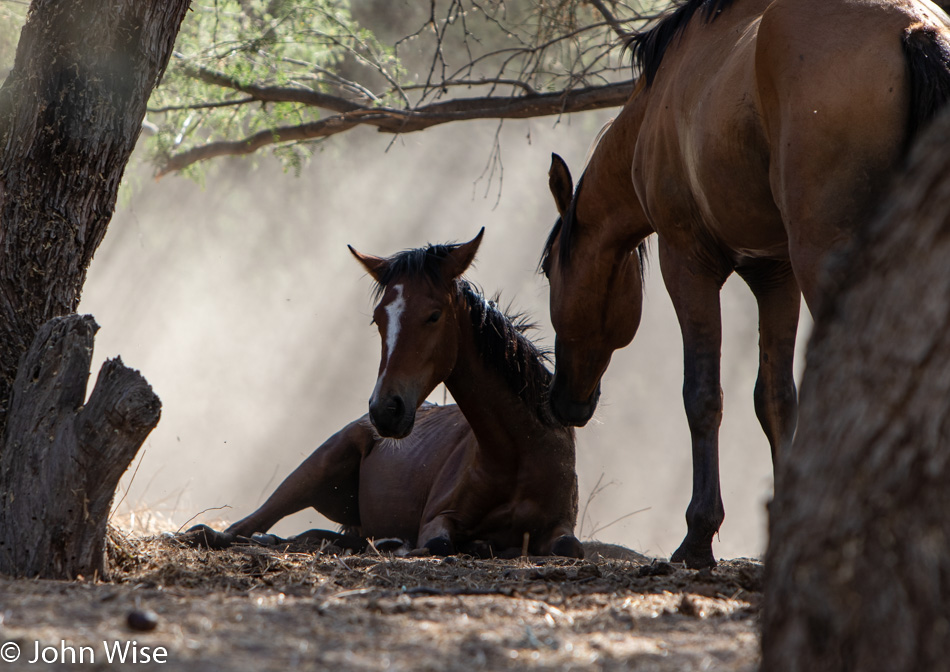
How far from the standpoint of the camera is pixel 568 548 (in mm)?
4129

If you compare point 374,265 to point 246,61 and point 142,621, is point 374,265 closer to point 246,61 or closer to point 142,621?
point 246,61

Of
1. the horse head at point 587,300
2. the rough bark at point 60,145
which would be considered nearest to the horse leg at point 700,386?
the horse head at point 587,300

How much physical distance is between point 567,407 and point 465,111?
2748mm

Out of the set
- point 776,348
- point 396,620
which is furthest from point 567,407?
point 396,620

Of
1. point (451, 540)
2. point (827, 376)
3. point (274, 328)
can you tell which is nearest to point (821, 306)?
point (827, 376)

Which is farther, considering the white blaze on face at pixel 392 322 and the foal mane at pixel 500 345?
the foal mane at pixel 500 345

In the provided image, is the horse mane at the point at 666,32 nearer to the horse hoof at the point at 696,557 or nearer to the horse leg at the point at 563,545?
the horse hoof at the point at 696,557

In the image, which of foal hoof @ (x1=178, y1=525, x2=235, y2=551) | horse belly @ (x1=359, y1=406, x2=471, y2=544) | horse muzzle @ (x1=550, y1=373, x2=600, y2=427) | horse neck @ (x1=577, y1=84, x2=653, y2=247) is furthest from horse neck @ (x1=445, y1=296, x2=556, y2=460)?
foal hoof @ (x1=178, y1=525, x2=235, y2=551)

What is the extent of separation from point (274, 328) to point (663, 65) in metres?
13.9

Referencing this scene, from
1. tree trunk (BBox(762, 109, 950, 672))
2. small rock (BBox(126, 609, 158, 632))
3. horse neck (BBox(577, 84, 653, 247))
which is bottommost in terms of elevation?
small rock (BBox(126, 609, 158, 632))

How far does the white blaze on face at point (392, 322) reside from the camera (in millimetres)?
3982

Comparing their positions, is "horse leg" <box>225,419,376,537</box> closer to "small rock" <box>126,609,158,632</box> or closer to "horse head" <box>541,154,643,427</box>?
"horse head" <box>541,154,643,427</box>

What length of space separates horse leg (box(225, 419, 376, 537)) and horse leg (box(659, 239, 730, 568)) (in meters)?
2.94

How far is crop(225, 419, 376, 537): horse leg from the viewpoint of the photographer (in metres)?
5.46
